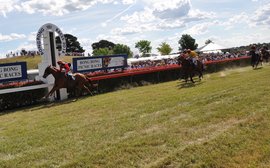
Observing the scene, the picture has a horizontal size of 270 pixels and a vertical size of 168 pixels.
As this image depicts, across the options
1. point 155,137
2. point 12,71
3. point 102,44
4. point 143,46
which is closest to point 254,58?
point 12,71

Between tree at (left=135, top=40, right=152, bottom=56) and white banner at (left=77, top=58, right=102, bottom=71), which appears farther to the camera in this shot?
tree at (left=135, top=40, right=152, bottom=56)

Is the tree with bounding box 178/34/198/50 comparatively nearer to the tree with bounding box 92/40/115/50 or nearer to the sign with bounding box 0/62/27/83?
the tree with bounding box 92/40/115/50

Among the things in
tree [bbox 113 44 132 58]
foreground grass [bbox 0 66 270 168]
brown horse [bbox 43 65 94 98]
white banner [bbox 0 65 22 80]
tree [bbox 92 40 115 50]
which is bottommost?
foreground grass [bbox 0 66 270 168]

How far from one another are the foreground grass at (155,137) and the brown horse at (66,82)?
705cm

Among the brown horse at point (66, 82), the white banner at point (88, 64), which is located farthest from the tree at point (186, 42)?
the brown horse at point (66, 82)

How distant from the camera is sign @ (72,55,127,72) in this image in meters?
21.6

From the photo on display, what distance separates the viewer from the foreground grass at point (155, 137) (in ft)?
19.5

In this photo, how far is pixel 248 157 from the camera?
5648 mm

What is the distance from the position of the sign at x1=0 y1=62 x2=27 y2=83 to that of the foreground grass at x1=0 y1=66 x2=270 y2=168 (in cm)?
709

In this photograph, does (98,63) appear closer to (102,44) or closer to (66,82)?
(66,82)

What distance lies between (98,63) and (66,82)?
15.4ft

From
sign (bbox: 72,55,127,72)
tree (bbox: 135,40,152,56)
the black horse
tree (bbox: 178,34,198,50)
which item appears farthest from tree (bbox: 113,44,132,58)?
sign (bbox: 72,55,127,72)

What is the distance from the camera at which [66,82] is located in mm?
18562

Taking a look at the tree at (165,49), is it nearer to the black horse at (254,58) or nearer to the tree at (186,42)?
the tree at (186,42)
